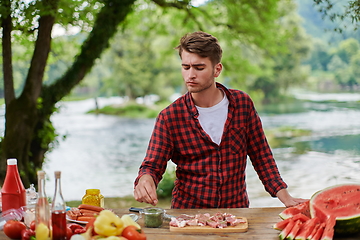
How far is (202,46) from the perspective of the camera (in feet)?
8.46

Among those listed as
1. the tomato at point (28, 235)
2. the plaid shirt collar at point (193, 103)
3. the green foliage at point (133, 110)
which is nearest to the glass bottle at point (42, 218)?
the tomato at point (28, 235)

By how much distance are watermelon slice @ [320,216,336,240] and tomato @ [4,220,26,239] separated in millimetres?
1430

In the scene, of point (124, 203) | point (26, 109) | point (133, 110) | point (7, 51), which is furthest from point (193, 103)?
point (133, 110)

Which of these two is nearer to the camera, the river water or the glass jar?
the glass jar

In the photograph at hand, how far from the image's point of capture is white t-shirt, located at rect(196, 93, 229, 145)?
2754mm

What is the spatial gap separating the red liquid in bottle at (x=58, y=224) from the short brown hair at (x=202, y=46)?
4.09ft

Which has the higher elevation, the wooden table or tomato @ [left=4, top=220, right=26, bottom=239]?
tomato @ [left=4, top=220, right=26, bottom=239]

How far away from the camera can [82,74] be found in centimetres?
676

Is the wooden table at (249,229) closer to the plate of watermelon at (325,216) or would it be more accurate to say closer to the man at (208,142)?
the plate of watermelon at (325,216)

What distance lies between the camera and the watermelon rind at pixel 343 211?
204 centimetres

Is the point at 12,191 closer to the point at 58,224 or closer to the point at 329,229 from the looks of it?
the point at 58,224

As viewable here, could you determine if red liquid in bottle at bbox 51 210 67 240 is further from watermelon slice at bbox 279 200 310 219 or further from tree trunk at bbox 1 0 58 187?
tree trunk at bbox 1 0 58 187

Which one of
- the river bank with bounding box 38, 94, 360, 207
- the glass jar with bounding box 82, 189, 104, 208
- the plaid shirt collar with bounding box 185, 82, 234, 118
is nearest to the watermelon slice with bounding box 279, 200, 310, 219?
the plaid shirt collar with bounding box 185, 82, 234, 118

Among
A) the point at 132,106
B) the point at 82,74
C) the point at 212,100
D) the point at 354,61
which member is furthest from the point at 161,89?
the point at 212,100
